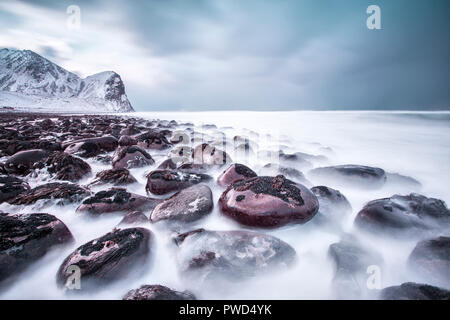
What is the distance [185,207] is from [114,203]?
2.07 ft

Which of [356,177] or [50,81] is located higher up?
[50,81]

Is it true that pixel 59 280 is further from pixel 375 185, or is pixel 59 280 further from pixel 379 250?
pixel 375 185

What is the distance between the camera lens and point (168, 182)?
2195 millimetres

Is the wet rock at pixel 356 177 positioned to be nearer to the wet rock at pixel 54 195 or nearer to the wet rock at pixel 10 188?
the wet rock at pixel 54 195

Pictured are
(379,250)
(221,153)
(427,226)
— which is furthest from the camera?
(221,153)

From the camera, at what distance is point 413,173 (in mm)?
3021

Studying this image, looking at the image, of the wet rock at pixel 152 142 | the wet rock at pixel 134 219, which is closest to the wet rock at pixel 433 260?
the wet rock at pixel 134 219

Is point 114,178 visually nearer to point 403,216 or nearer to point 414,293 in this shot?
point 414,293

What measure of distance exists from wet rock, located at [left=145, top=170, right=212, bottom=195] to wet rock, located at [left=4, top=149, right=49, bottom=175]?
1.82 metres

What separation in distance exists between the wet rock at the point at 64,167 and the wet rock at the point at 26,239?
120 centimetres

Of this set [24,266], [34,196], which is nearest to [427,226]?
[24,266]

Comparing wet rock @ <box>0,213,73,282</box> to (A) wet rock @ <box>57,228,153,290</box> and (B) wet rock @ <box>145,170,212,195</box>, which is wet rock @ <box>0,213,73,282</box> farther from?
(B) wet rock @ <box>145,170,212,195</box>

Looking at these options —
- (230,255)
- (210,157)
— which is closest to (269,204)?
Result: (230,255)

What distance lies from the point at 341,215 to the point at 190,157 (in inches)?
89.2
